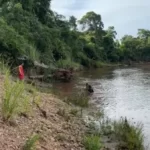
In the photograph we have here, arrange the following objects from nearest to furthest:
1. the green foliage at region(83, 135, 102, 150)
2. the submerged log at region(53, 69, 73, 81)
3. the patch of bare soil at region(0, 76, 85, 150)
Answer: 1. the patch of bare soil at region(0, 76, 85, 150)
2. the green foliage at region(83, 135, 102, 150)
3. the submerged log at region(53, 69, 73, 81)

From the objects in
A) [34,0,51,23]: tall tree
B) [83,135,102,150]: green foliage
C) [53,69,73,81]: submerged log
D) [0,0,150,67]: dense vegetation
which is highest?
[34,0,51,23]: tall tree

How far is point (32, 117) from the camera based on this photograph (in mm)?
8008

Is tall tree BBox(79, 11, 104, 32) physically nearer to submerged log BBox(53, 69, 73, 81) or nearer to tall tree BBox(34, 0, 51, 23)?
tall tree BBox(34, 0, 51, 23)

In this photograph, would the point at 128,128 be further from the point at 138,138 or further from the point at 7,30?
the point at 7,30

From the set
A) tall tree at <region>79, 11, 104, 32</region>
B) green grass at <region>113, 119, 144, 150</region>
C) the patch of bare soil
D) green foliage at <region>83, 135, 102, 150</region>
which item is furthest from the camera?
tall tree at <region>79, 11, 104, 32</region>

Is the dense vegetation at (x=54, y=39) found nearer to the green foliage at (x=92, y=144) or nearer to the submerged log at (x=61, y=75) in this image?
the submerged log at (x=61, y=75)

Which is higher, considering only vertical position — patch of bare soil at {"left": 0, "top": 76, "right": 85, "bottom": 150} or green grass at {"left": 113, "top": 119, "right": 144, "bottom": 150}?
patch of bare soil at {"left": 0, "top": 76, "right": 85, "bottom": 150}

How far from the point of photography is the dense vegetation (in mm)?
27259

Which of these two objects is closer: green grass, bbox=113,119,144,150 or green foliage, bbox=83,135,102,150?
green foliage, bbox=83,135,102,150

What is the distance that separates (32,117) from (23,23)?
2746cm

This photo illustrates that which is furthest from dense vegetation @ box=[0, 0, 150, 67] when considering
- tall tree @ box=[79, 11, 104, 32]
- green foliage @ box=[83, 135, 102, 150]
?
green foliage @ box=[83, 135, 102, 150]

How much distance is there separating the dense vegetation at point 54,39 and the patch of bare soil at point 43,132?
14.4m

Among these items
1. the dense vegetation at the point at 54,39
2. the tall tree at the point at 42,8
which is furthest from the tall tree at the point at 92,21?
the tall tree at the point at 42,8

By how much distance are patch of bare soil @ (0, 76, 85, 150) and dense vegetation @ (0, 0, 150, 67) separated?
14429mm
